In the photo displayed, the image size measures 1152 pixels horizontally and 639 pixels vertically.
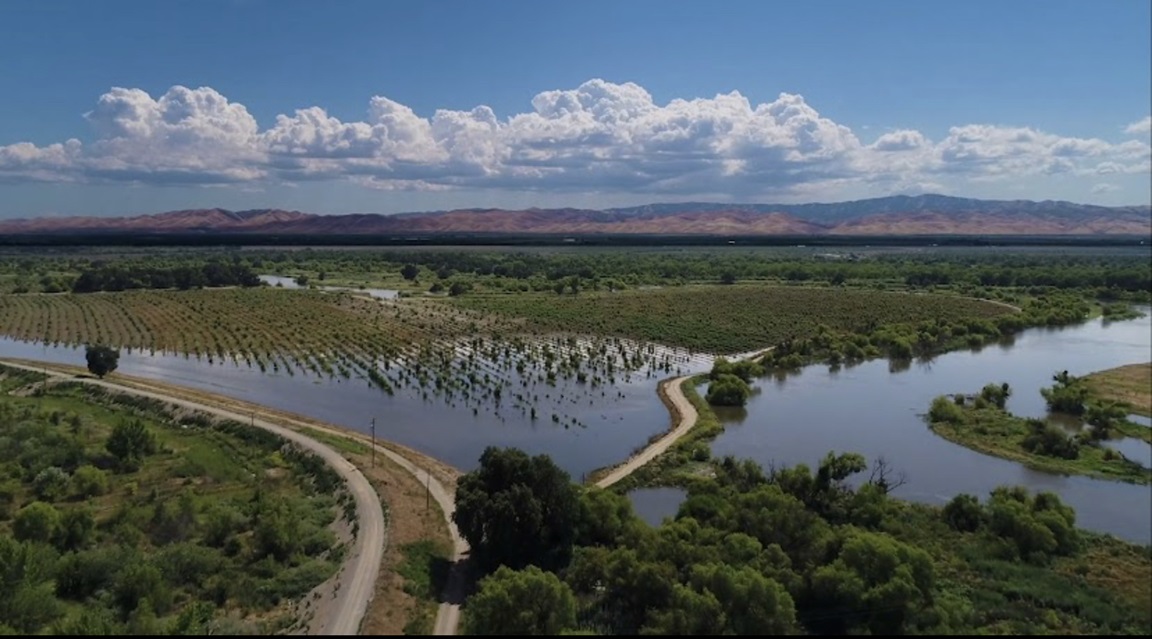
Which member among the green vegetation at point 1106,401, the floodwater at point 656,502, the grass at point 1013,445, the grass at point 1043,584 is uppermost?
the green vegetation at point 1106,401

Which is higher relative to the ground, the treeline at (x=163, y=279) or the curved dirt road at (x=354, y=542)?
the treeline at (x=163, y=279)

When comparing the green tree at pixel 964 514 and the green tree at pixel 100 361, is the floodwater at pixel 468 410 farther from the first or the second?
the green tree at pixel 964 514

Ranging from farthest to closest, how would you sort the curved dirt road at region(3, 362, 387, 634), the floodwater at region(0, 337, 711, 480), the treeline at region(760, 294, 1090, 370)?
the treeline at region(760, 294, 1090, 370) → the floodwater at region(0, 337, 711, 480) → the curved dirt road at region(3, 362, 387, 634)

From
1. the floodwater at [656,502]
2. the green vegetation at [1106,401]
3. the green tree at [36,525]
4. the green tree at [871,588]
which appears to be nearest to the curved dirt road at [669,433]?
the floodwater at [656,502]

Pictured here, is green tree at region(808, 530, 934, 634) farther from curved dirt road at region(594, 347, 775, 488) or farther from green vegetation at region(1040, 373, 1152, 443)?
green vegetation at region(1040, 373, 1152, 443)

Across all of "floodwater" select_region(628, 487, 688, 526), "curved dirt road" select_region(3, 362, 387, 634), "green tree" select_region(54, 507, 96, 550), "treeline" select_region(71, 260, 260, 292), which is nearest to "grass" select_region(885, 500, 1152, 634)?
"floodwater" select_region(628, 487, 688, 526)

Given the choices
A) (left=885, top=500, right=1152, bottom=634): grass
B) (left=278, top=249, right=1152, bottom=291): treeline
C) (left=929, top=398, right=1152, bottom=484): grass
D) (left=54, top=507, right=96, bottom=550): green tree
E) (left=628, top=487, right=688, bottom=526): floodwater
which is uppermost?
(left=278, top=249, right=1152, bottom=291): treeline
